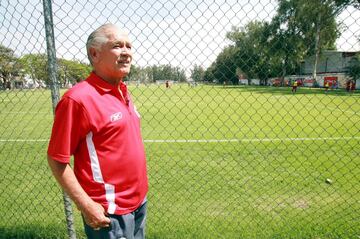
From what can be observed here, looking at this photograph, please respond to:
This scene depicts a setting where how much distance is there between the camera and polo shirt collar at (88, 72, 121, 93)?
2.10m

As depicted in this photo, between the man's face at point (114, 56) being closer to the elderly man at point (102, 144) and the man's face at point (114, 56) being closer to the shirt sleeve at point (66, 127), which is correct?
the elderly man at point (102, 144)

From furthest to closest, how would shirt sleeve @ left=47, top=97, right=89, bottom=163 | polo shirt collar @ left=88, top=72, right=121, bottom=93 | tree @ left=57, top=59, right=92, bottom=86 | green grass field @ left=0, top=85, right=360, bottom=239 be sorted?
tree @ left=57, top=59, right=92, bottom=86
green grass field @ left=0, top=85, right=360, bottom=239
polo shirt collar @ left=88, top=72, right=121, bottom=93
shirt sleeve @ left=47, top=97, right=89, bottom=163

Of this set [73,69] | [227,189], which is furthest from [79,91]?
[73,69]

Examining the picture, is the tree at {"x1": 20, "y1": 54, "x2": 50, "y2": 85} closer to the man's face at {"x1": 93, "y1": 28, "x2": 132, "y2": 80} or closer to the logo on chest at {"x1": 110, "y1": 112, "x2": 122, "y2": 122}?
the man's face at {"x1": 93, "y1": 28, "x2": 132, "y2": 80}

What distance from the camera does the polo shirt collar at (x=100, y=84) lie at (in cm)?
210

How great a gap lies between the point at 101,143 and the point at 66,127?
0.26 m

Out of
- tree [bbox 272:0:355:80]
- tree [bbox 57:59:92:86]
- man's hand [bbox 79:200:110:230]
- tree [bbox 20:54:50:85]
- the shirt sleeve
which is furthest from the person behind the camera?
tree [bbox 272:0:355:80]

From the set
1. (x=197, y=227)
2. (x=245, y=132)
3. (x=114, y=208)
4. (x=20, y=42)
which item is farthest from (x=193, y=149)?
(x=114, y=208)

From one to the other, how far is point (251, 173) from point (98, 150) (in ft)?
14.9

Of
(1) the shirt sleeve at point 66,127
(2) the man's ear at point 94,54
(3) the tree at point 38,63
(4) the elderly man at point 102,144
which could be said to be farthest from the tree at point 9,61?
(1) the shirt sleeve at point 66,127

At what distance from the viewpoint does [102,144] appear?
205 centimetres

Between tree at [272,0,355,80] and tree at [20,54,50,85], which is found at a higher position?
tree at [272,0,355,80]

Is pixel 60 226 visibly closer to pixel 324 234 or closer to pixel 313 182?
pixel 324 234

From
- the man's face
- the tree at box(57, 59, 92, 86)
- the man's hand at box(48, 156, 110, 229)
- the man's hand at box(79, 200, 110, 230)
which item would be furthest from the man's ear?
the tree at box(57, 59, 92, 86)
